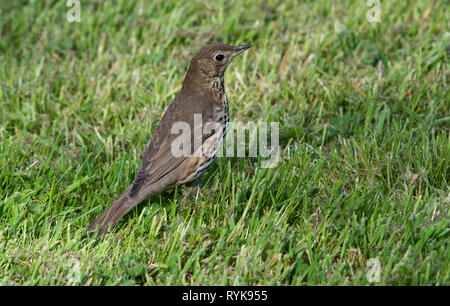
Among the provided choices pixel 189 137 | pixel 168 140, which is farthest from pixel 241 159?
pixel 168 140

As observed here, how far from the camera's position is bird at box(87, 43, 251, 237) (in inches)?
161

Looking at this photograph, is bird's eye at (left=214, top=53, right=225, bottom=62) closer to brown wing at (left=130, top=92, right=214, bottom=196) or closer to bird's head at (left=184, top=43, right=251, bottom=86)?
bird's head at (left=184, top=43, right=251, bottom=86)

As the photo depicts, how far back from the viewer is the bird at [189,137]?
4078 millimetres

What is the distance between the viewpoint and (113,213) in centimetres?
391

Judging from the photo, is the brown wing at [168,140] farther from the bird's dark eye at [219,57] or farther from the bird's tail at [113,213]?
the bird's dark eye at [219,57]

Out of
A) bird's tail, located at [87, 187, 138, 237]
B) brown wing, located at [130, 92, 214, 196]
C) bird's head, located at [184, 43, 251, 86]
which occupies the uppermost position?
bird's head, located at [184, 43, 251, 86]

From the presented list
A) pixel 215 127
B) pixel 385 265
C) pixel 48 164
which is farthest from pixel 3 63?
pixel 385 265

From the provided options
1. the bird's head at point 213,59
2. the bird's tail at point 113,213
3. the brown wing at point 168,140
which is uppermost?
the bird's head at point 213,59

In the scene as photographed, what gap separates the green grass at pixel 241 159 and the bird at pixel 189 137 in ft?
0.49

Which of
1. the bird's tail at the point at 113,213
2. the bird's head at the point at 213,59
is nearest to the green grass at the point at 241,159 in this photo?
the bird's tail at the point at 113,213

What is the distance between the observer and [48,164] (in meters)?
4.67

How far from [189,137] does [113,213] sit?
771mm

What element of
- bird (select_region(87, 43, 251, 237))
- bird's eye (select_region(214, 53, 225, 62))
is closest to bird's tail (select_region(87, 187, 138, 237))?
bird (select_region(87, 43, 251, 237))
